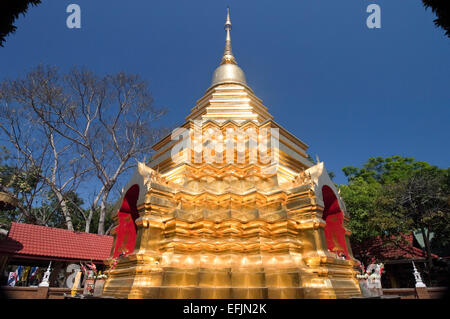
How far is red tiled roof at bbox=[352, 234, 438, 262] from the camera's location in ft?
52.2

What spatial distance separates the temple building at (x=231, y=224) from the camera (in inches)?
257

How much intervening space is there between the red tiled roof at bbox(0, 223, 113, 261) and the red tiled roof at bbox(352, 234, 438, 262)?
49.9 ft

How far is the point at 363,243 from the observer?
17.2 metres

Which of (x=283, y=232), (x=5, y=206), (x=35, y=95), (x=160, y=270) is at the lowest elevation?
(x=160, y=270)

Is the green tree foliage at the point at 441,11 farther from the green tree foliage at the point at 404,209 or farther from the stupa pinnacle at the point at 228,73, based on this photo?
the green tree foliage at the point at 404,209

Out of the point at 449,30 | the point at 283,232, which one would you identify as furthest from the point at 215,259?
the point at 449,30

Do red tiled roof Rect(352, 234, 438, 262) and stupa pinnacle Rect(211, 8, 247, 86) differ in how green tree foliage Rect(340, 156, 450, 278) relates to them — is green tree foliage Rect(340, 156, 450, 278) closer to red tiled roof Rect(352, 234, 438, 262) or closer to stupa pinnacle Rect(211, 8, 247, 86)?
red tiled roof Rect(352, 234, 438, 262)

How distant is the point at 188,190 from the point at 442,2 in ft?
22.9

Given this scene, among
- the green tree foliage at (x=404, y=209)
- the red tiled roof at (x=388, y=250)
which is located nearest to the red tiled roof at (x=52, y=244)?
the green tree foliage at (x=404, y=209)

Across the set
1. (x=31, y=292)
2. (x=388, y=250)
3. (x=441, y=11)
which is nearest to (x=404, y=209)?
(x=388, y=250)

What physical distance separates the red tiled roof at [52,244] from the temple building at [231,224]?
5079 mm

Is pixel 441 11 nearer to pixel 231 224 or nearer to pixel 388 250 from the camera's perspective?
pixel 231 224

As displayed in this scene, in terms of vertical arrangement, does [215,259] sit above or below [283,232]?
below

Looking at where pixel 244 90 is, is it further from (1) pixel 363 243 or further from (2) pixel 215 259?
(1) pixel 363 243
